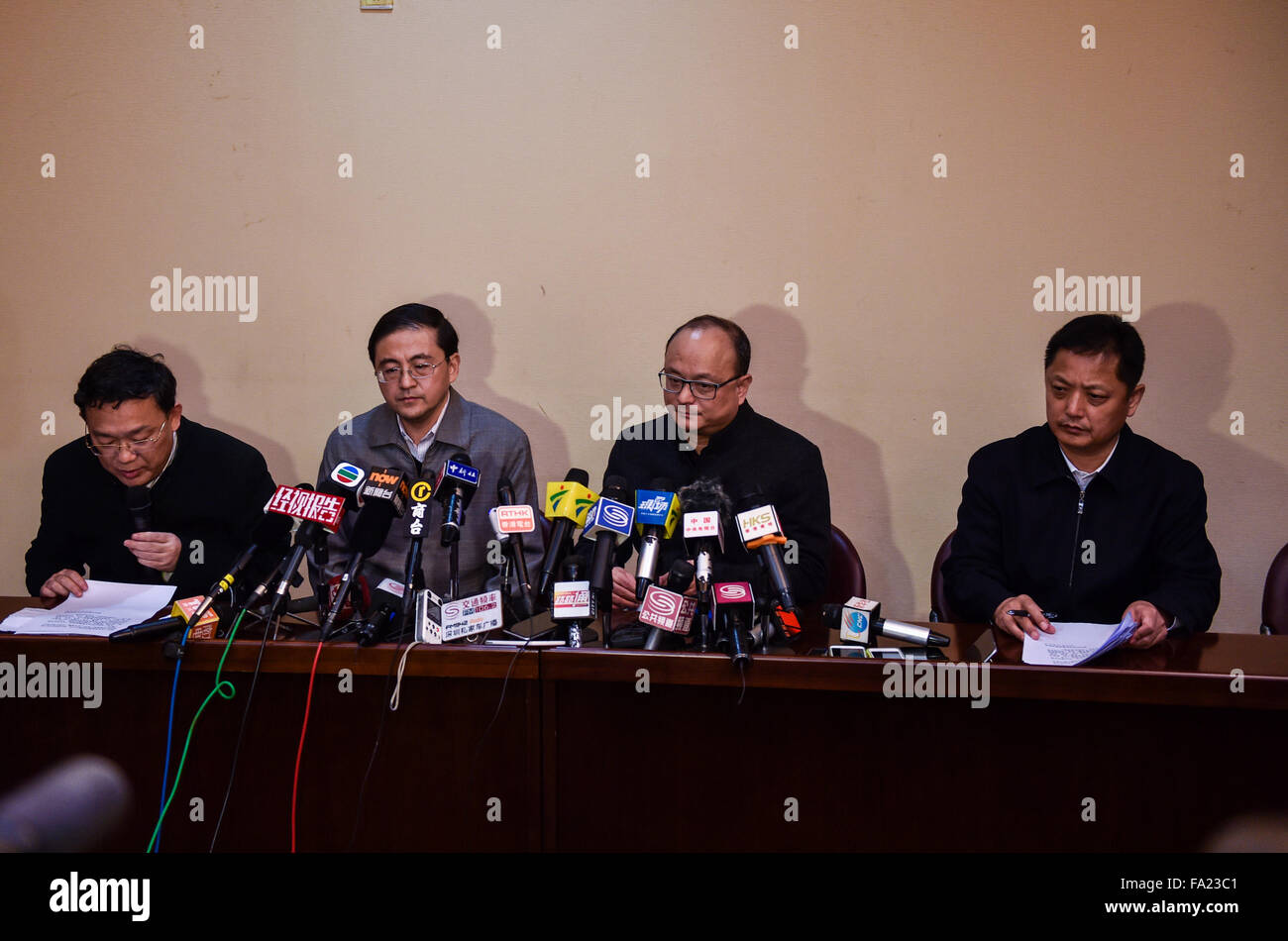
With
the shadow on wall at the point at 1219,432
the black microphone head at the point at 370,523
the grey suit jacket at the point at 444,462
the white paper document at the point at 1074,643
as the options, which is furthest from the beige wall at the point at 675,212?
the black microphone head at the point at 370,523

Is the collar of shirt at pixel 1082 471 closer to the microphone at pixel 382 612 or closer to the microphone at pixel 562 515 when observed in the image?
the microphone at pixel 562 515

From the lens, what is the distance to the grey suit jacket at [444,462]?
2.69 metres

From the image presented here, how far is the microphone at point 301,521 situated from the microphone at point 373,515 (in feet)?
0.22

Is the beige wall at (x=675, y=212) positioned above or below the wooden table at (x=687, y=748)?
above

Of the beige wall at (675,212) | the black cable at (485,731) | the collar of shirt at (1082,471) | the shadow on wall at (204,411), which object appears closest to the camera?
the black cable at (485,731)

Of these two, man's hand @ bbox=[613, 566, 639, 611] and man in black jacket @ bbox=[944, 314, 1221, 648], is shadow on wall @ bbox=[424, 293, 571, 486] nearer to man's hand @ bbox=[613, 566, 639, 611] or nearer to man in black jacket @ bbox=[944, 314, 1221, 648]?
man's hand @ bbox=[613, 566, 639, 611]

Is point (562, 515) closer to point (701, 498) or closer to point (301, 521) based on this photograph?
point (701, 498)

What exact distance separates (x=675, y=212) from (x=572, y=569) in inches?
74.3

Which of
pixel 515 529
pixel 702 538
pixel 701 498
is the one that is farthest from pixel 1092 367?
pixel 515 529

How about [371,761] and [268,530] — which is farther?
[268,530]

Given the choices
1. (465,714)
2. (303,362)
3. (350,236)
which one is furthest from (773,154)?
(465,714)

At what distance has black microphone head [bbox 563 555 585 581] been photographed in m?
1.89

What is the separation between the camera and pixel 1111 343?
2270 millimetres

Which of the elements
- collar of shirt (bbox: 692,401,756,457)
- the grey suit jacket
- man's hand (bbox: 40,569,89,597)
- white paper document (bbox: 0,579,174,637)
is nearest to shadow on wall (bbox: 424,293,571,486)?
the grey suit jacket
